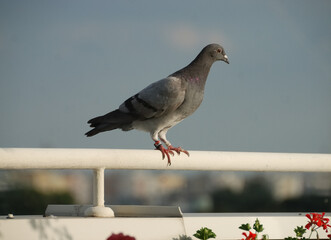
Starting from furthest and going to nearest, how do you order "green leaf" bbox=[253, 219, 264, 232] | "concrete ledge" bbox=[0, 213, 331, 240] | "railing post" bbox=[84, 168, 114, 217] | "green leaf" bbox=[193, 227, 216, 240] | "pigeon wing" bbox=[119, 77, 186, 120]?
"pigeon wing" bbox=[119, 77, 186, 120] < "railing post" bbox=[84, 168, 114, 217] < "green leaf" bbox=[253, 219, 264, 232] < "green leaf" bbox=[193, 227, 216, 240] < "concrete ledge" bbox=[0, 213, 331, 240]

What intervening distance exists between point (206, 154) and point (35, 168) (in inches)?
43.7

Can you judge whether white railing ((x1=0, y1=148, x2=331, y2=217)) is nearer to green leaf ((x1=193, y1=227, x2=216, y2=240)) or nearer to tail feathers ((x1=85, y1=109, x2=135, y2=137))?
green leaf ((x1=193, y1=227, x2=216, y2=240))

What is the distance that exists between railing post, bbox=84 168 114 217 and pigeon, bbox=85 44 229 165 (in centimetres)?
160

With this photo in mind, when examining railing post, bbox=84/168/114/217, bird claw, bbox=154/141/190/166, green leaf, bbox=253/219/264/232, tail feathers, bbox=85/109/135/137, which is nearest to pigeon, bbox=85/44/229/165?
tail feathers, bbox=85/109/135/137

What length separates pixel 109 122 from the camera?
19.9 ft

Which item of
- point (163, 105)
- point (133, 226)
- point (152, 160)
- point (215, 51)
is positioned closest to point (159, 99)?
point (163, 105)

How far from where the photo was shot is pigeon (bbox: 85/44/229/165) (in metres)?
5.91

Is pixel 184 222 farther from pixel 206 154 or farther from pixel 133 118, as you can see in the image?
pixel 133 118

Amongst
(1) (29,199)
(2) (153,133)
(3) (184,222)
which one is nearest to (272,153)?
(3) (184,222)

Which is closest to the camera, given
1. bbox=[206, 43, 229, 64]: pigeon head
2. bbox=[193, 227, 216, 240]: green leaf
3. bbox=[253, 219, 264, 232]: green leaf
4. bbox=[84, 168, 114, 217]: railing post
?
bbox=[193, 227, 216, 240]: green leaf

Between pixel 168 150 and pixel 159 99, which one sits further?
pixel 159 99

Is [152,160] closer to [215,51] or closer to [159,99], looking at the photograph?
[159,99]

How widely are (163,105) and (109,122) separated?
546 millimetres

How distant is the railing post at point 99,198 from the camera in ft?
→ 13.5
